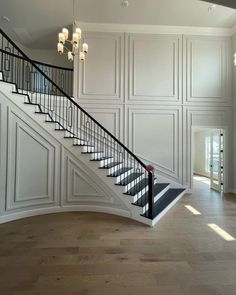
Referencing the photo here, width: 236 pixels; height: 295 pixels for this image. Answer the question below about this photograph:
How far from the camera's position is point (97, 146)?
22.7ft

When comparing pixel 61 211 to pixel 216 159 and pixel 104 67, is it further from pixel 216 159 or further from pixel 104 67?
pixel 216 159

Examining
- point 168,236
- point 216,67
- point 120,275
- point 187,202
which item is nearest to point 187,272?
point 120,275

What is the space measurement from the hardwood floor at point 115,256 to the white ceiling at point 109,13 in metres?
5.62

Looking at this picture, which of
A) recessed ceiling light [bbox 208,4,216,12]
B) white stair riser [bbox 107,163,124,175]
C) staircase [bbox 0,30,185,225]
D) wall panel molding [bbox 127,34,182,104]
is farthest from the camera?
wall panel molding [bbox 127,34,182,104]

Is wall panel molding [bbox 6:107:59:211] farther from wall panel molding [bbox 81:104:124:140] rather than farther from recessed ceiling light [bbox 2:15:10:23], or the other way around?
recessed ceiling light [bbox 2:15:10:23]

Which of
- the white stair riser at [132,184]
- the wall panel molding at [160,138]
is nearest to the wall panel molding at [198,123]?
the wall panel molding at [160,138]

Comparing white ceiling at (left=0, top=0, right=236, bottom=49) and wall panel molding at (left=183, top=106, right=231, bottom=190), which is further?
wall panel molding at (left=183, top=106, right=231, bottom=190)

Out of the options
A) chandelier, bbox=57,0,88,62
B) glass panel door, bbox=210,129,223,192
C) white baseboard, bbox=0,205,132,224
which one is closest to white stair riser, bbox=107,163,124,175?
white baseboard, bbox=0,205,132,224

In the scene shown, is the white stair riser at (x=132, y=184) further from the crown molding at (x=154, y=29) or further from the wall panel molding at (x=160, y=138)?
the crown molding at (x=154, y=29)

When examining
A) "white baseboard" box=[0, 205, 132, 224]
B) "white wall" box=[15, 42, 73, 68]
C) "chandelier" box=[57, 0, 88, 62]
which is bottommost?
"white baseboard" box=[0, 205, 132, 224]

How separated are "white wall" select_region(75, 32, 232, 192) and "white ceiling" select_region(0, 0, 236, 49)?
1.52ft

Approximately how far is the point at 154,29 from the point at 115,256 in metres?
6.86

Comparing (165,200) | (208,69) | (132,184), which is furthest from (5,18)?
(165,200)

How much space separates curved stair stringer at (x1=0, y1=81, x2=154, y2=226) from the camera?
4641 mm
